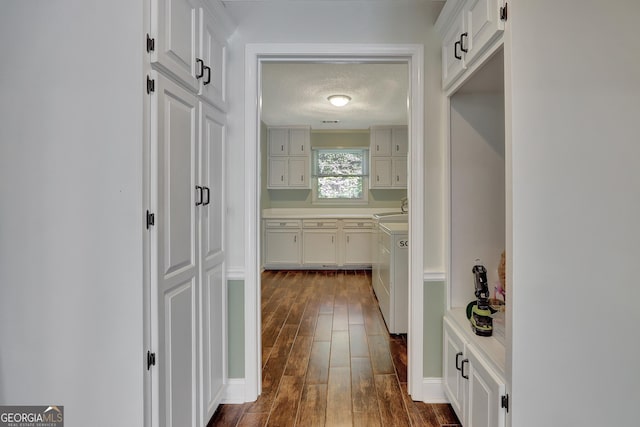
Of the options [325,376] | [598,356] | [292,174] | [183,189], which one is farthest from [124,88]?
[292,174]

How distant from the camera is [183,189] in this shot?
55.6 inches

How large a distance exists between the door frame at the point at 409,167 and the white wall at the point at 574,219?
0.81m

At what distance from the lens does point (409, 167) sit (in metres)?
1.99

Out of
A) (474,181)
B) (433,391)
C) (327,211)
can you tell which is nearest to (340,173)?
(327,211)

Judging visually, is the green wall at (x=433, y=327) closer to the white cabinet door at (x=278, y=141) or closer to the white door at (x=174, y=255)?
the white door at (x=174, y=255)

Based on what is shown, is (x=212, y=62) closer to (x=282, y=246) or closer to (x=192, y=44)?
(x=192, y=44)

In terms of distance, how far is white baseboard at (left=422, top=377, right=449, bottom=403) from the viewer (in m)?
1.96

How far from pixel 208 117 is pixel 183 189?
475mm

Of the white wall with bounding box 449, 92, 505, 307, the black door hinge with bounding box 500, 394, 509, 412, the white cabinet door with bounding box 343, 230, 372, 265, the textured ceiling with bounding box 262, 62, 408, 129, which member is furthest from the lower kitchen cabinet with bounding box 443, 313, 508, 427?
the white cabinet door with bounding box 343, 230, 372, 265

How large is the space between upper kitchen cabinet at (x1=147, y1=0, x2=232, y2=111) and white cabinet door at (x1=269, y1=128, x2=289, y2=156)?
396cm

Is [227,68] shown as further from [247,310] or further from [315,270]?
[315,270]

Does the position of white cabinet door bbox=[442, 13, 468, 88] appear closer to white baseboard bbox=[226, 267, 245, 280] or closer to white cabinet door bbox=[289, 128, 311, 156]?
white baseboard bbox=[226, 267, 245, 280]

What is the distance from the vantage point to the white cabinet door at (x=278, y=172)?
19.4ft

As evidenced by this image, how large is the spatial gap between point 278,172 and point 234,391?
4355mm
